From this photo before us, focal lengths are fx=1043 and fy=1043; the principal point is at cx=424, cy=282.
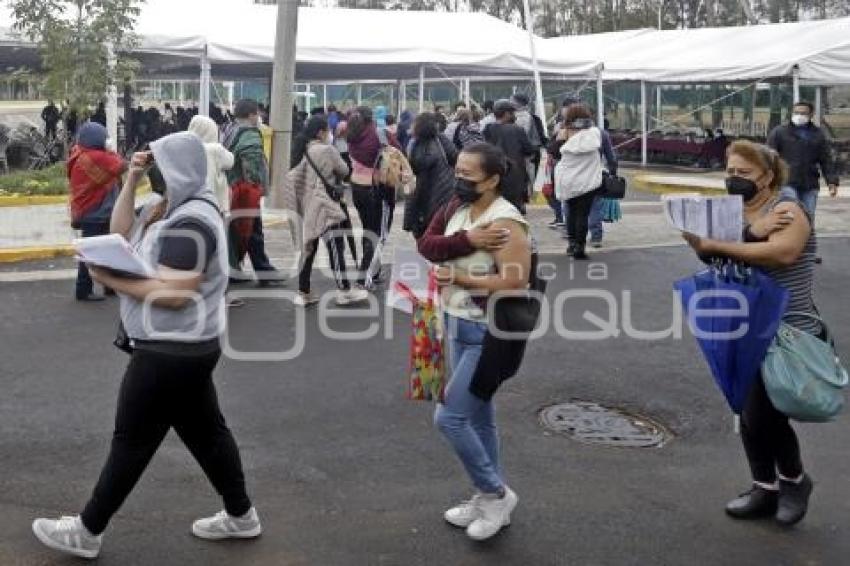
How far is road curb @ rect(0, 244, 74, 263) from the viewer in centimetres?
1084

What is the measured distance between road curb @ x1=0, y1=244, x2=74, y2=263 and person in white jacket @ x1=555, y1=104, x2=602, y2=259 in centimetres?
524

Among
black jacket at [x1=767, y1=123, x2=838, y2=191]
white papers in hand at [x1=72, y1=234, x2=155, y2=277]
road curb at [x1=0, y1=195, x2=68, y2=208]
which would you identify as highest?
black jacket at [x1=767, y1=123, x2=838, y2=191]

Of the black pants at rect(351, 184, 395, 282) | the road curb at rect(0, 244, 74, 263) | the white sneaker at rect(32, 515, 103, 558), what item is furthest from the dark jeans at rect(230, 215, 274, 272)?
the white sneaker at rect(32, 515, 103, 558)

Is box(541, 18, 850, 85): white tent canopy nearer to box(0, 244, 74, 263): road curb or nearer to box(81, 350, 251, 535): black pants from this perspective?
box(0, 244, 74, 263): road curb

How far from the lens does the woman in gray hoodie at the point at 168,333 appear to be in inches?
150

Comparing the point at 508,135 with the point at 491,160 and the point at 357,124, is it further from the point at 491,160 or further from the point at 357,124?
the point at 491,160

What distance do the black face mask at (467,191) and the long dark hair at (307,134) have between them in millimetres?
4437

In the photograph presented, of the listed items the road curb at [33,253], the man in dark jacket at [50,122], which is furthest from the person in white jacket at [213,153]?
the man in dark jacket at [50,122]

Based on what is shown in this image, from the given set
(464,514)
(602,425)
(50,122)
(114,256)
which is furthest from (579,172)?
(50,122)

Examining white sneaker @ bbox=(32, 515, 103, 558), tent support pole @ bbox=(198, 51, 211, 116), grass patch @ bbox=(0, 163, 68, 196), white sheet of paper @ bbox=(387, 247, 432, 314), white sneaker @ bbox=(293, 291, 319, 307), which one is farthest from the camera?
tent support pole @ bbox=(198, 51, 211, 116)

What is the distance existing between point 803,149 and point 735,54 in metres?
12.5

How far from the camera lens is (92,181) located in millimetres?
8531

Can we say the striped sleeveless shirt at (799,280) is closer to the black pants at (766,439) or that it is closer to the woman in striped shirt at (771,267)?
the woman in striped shirt at (771,267)

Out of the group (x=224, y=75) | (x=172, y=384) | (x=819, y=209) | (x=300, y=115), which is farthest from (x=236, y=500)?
(x=224, y=75)
